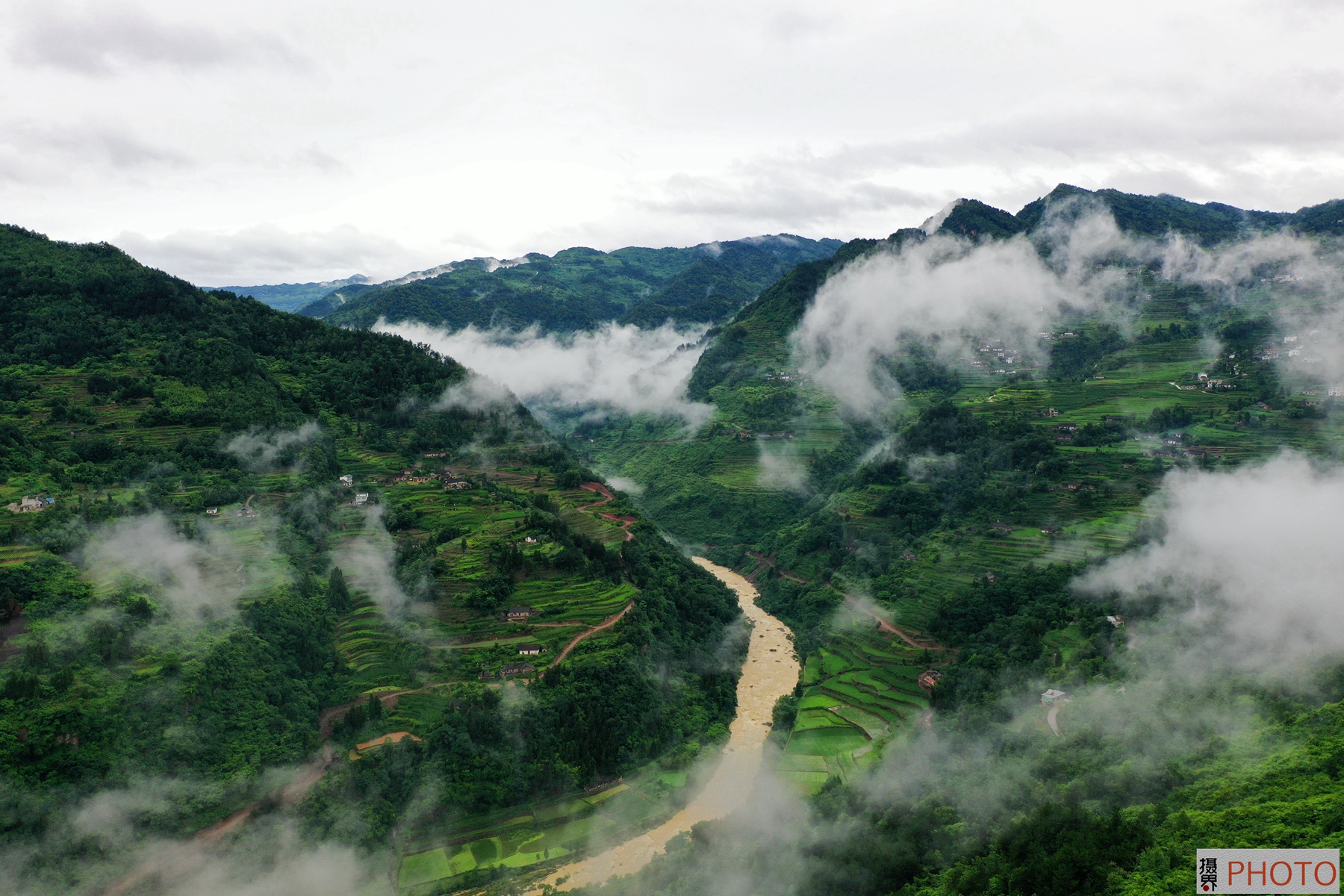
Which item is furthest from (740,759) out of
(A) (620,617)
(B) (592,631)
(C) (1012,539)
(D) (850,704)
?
(C) (1012,539)

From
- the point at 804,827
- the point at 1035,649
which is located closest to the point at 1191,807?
the point at 804,827

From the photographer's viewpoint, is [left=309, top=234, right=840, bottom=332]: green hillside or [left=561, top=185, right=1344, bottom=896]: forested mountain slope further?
[left=309, top=234, right=840, bottom=332]: green hillside

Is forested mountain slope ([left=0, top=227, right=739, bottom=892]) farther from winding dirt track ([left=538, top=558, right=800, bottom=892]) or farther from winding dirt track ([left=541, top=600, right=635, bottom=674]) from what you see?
winding dirt track ([left=538, top=558, right=800, bottom=892])

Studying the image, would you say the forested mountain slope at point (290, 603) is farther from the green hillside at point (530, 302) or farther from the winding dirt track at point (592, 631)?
the green hillside at point (530, 302)

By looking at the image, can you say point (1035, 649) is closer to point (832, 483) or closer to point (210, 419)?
point (832, 483)

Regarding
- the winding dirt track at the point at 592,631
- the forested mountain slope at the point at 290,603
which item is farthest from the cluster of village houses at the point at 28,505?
the winding dirt track at the point at 592,631

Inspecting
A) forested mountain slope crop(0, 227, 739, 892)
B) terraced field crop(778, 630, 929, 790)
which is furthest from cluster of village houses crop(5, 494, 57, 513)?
terraced field crop(778, 630, 929, 790)
